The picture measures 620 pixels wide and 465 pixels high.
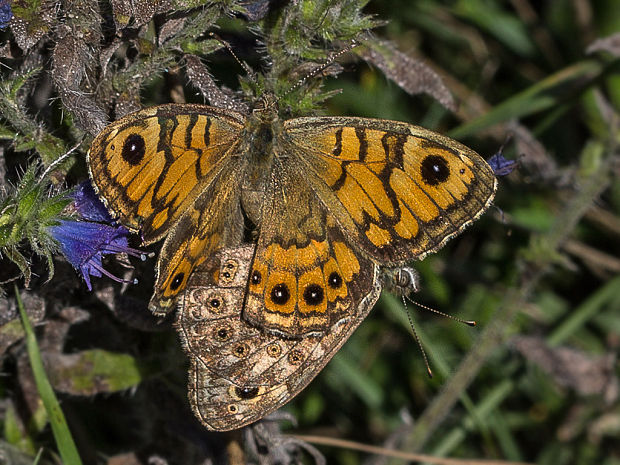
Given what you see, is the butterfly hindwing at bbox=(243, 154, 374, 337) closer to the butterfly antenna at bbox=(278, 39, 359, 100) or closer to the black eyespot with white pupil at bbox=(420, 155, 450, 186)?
the black eyespot with white pupil at bbox=(420, 155, 450, 186)

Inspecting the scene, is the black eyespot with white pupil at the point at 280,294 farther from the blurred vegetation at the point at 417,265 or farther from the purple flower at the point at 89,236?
the blurred vegetation at the point at 417,265

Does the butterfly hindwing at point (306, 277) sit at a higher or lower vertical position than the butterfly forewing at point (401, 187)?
lower

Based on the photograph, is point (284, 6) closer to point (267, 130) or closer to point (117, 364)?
point (267, 130)

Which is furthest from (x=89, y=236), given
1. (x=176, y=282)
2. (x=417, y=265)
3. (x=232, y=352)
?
(x=417, y=265)

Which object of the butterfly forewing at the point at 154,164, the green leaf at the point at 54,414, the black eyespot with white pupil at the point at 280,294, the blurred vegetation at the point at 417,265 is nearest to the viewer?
the butterfly forewing at the point at 154,164

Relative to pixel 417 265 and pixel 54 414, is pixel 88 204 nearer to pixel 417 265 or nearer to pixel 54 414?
pixel 54 414

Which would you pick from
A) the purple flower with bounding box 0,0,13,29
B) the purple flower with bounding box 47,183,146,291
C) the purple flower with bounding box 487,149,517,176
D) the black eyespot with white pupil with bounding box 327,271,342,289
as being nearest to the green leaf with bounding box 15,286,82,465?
the purple flower with bounding box 47,183,146,291

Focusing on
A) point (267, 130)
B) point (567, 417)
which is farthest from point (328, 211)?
point (567, 417)

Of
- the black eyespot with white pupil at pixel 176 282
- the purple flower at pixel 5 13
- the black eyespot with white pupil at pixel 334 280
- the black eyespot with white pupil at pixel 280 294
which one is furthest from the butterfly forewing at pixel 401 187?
the purple flower at pixel 5 13
